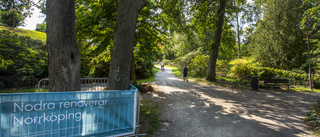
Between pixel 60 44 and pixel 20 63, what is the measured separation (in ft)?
39.9

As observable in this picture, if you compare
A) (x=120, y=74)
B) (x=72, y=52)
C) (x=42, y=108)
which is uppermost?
(x=72, y=52)

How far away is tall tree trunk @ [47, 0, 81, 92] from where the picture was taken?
12.3 feet

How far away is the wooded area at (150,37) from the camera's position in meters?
5.10

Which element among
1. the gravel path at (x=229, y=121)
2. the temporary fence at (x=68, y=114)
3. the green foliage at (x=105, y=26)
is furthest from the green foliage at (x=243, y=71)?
the temporary fence at (x=68, y=114)

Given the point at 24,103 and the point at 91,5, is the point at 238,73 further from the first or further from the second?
the point at 24,103

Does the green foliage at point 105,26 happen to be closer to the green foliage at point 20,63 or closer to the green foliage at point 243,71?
the green foliage at point 20,63

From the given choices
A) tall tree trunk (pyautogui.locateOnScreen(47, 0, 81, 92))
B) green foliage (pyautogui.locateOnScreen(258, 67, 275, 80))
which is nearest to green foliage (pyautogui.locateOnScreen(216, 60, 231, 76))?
green foliage (pyautogui.locateOnScreen(258, 67, 275, 80))

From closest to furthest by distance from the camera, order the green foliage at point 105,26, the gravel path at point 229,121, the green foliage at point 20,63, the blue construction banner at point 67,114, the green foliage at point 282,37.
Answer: the blue construction banner at point 67,114
the gravel path at point 229,121
the green foliage at point 105,26
the green foliage at point 20,63
the green foliage at point 282,37

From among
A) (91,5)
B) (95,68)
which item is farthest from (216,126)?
(95,68)

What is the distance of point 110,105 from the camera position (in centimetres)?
362

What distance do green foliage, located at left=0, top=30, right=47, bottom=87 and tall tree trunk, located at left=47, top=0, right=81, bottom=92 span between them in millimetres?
9559

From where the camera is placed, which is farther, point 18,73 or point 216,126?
point 18,73

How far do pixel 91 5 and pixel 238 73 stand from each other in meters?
14.9

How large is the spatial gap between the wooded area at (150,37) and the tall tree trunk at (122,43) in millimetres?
34
